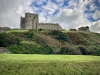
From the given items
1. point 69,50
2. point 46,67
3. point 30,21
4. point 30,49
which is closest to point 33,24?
point 30,21

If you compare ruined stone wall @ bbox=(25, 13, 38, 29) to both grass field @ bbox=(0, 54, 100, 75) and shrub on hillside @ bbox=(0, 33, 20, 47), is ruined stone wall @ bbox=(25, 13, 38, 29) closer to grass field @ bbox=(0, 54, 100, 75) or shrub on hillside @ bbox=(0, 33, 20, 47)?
shrub on hillside @ bbox=(0, 33, 20, 47)

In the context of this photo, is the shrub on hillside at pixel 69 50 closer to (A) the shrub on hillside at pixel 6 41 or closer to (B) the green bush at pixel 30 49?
(B) the green bush at pixel 30 49

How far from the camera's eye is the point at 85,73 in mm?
25438

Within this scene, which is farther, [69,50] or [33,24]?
[33,24]

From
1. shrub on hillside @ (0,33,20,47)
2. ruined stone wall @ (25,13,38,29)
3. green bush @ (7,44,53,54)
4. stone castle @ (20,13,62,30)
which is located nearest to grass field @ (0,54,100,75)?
green bush @ (7,44,53,54)

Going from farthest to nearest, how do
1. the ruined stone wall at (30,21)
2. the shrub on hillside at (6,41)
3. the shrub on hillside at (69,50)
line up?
the ruined stone wall at (30,21) < the shrub on hillside at (6,41) < the shrub on hillside at (69,50)

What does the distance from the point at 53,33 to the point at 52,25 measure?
20696 mm

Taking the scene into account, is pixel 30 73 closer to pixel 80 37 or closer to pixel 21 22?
pixel 80 37

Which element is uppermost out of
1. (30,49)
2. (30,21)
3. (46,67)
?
A: (30,21)

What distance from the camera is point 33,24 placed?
85562 mm

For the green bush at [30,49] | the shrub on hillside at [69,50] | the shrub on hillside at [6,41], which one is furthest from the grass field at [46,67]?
the shrub on hillside at [6,41]

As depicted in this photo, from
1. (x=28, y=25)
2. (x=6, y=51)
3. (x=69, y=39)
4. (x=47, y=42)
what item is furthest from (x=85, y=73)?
(x=28, y=25)

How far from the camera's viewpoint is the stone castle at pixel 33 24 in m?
84.7

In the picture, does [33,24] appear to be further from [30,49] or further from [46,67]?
[46,67]
